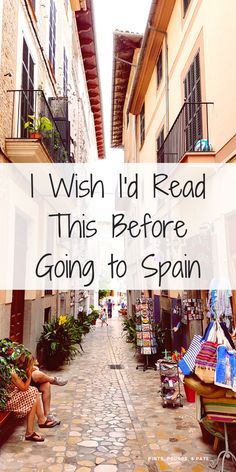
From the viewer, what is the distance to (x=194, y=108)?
27.2ft

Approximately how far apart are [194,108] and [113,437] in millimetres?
6472

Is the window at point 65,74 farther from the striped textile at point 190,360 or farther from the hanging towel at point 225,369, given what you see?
the hanging towel at point 225,369

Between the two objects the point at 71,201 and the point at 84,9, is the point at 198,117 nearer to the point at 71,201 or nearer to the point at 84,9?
the point at 71,201

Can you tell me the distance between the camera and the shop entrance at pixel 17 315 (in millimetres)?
8664

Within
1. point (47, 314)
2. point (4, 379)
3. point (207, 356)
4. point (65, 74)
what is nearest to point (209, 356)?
point (207, 356)

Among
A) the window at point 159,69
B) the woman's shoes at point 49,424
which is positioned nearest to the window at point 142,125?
the window at point 159,69

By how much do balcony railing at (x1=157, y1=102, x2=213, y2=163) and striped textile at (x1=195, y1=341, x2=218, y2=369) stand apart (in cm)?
404

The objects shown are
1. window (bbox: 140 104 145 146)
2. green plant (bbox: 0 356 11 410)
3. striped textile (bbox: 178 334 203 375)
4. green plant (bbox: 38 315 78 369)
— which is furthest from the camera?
window (bbox: 140 104 145 146)

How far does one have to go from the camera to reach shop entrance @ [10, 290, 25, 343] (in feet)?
28.4

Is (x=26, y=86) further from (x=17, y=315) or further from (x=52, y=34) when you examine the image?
(x=17, y=315)

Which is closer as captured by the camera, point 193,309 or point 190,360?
point 190,360

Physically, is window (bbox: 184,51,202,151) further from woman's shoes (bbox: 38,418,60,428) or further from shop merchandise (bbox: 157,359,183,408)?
woman's shoes (bbox: 38,418,60,428)

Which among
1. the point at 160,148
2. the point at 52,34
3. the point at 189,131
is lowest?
the point at 189,131

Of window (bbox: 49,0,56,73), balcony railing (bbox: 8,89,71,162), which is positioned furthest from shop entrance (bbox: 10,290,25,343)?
window (bbox: 49,0,56,73)
